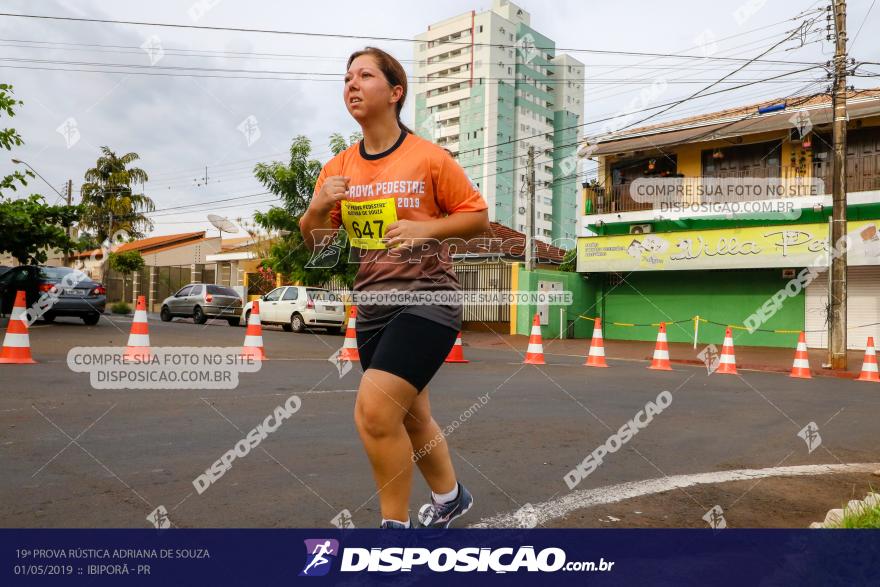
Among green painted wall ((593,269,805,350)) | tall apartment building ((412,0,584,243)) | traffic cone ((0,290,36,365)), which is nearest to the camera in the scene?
traffic cone ((0,290,36,365))

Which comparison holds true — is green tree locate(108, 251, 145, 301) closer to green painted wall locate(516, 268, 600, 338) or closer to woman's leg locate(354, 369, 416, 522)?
green painted wall locate(516, 268, 600, 338)

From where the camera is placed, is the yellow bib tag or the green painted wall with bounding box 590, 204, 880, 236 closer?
the yellow bib tag

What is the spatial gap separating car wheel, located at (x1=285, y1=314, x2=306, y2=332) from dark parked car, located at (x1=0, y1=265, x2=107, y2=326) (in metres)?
5.26

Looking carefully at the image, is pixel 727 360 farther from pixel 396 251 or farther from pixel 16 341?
pixel 396 251

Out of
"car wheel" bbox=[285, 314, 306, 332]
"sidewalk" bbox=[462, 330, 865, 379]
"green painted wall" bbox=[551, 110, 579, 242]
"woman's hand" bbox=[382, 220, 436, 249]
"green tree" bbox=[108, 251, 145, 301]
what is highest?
"green painted wall" bbox=[551, 110, 579, 242]

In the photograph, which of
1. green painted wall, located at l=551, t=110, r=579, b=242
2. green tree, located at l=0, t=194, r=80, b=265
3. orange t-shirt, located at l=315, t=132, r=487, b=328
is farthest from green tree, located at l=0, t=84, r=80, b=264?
green painted wall, located at l=551, t=110, r=579, b=242

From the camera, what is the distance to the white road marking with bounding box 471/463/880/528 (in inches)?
124

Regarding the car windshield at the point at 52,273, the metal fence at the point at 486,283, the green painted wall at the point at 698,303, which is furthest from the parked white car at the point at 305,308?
the green painted wall at the point at 698,303

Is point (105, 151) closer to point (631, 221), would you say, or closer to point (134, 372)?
point (631, 221)

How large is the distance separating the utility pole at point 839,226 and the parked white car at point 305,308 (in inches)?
493

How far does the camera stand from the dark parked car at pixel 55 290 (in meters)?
16.6

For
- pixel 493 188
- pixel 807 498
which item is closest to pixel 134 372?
pixel 807 498

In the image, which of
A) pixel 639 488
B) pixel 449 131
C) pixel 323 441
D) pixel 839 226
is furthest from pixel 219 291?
pixel 449 131

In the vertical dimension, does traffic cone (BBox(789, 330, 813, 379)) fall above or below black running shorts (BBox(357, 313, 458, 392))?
below
